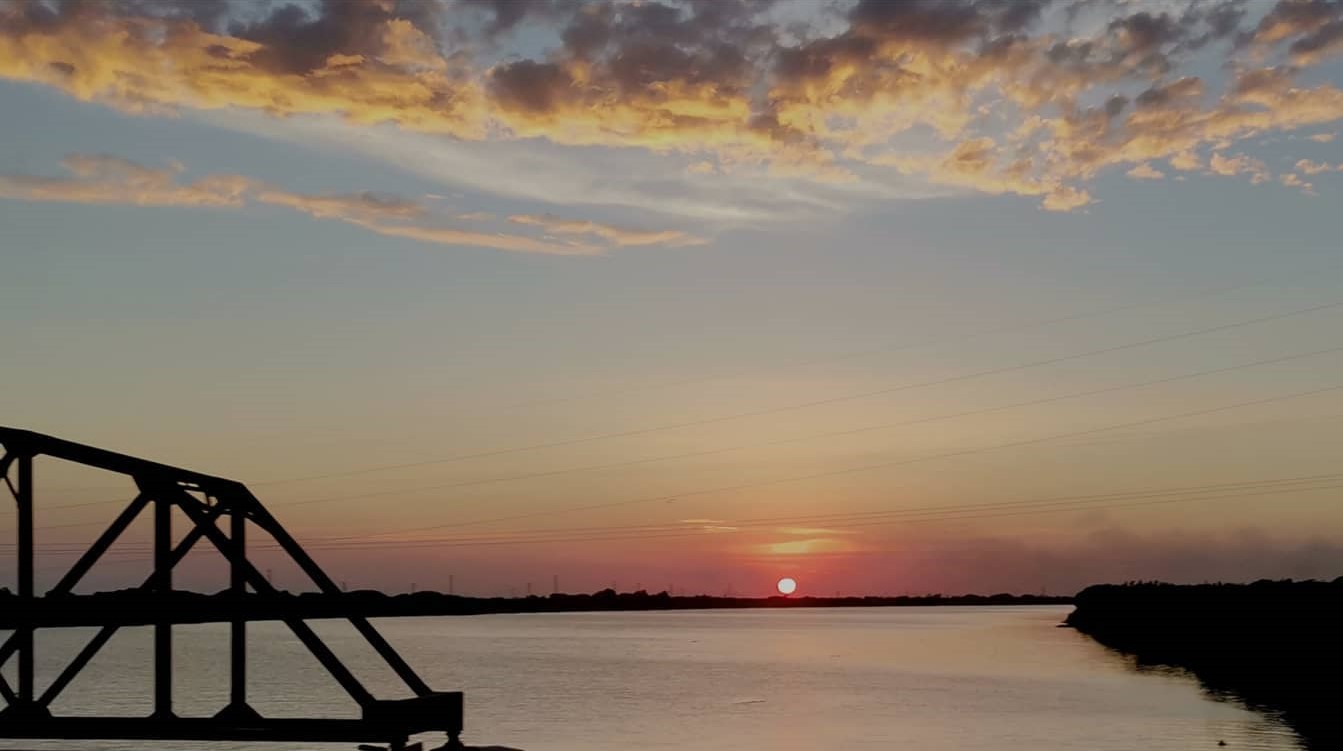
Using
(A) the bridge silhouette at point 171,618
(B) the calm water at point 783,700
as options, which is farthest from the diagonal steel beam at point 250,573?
(B) the calm water at point 783,700

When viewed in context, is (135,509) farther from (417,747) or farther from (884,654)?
(884,654)

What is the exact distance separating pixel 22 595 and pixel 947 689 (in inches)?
3283

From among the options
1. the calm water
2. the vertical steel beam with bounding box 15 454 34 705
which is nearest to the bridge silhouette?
the vertical steel beam with bounding box 15 454 34 705

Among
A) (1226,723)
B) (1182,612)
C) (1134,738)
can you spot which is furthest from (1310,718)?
(1182,612)

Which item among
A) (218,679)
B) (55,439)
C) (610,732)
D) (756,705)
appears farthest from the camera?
(218,679)

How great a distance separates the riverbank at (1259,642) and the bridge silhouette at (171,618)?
36.8 meters

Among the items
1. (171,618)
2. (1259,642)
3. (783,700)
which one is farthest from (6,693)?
(1259,642)

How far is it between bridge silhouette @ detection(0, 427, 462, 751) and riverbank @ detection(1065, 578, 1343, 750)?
3685cm

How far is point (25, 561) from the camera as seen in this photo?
24.3m

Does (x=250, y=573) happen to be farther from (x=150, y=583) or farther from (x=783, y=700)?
(x=783, y=700)

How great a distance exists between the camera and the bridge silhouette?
24375mm

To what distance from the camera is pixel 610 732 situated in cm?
7044

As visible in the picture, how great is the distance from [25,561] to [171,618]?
2701 millimetres

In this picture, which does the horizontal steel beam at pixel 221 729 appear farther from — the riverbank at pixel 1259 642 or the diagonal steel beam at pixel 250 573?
the riverbank at pixel 1259 642
